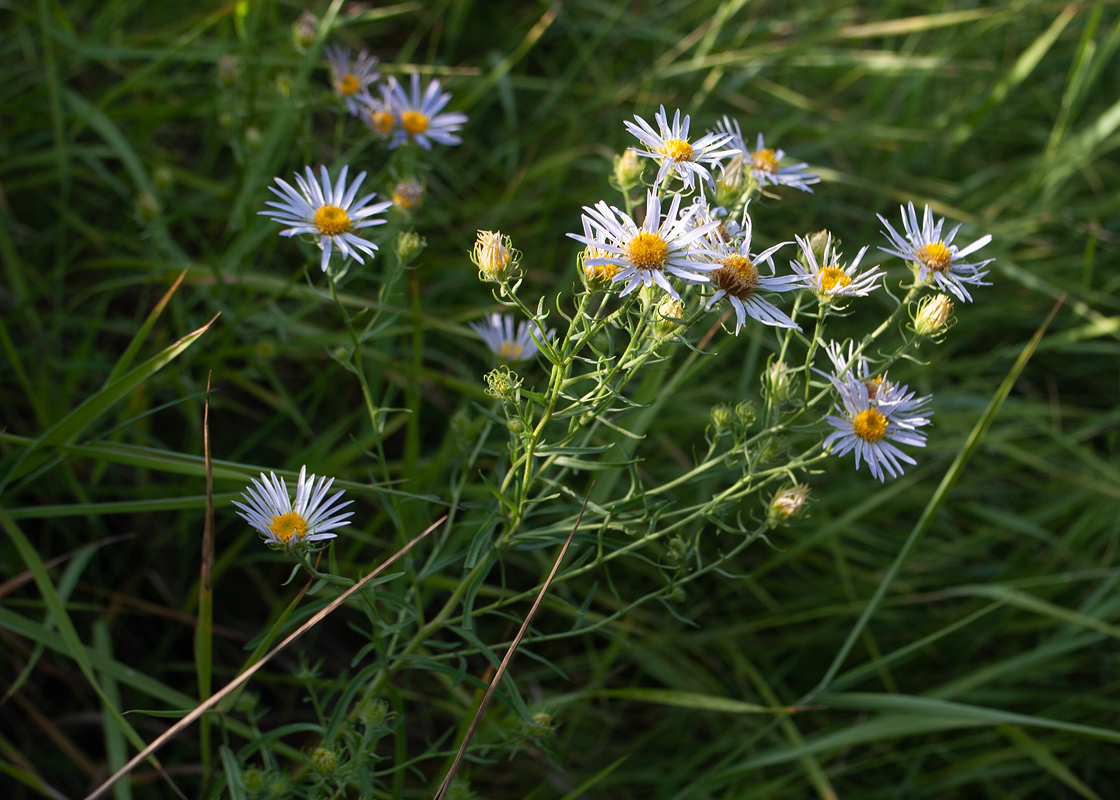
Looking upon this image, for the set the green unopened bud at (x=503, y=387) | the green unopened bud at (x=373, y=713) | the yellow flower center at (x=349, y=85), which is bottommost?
the green unopened bud at (x=373, y=713)

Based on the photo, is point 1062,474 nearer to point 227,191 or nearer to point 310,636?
point 310,636

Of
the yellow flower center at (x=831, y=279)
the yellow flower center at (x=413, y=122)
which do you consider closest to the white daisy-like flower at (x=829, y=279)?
the yellow flower center at (x=831, y=279)

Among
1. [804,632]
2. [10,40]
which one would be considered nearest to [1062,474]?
[804,632]

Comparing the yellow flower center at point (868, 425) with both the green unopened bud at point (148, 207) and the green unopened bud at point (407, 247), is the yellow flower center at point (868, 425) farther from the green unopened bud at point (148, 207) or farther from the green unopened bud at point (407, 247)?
the green unopened bud at point (148, 207)

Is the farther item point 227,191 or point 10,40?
point 10,40

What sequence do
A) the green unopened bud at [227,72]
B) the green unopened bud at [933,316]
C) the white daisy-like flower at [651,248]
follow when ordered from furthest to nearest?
the green unopened bud at [227,72], the green unopened bud at [933,316], the white daisy-like flower at [651,248]

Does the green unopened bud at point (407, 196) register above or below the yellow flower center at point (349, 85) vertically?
below

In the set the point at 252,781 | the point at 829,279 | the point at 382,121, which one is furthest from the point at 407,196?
the point at 252,781
